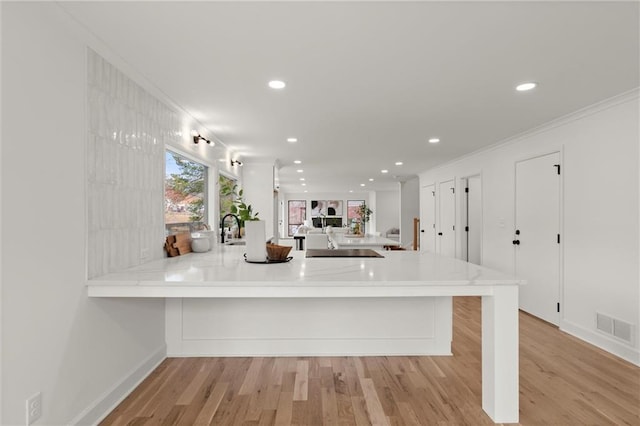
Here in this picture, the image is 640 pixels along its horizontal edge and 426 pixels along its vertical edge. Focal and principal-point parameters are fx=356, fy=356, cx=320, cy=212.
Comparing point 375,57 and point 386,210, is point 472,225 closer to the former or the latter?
point 375,57

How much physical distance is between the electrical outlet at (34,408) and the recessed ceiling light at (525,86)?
361 cm

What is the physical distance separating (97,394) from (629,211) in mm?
4216

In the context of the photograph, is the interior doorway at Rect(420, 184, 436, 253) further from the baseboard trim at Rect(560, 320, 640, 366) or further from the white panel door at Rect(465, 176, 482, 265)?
the baseboard trim at Rect(560, 320, 640, 366)

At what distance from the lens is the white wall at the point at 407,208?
35.5 ft

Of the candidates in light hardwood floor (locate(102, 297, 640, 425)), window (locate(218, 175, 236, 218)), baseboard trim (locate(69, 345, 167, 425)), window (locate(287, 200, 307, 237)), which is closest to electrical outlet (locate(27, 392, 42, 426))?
baseboard trim (locate(69, 345, 167, 425))

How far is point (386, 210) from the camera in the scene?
14.7 meters

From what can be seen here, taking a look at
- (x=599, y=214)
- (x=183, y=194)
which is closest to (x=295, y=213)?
(x=183, y=194)

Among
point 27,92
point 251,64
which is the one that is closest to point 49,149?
point 27,92

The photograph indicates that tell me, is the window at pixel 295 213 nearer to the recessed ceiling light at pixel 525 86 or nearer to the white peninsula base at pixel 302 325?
the white peninsula base at pixel 302 325

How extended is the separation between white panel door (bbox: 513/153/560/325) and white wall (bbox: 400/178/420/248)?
6.15m

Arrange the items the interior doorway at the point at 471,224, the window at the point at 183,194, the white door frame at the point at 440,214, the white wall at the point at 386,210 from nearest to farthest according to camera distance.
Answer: the window at the point at 183,194
the interior doorway at the point at 471,224
the white door frame at the point at 440,214
the white wall at the point at 386,210

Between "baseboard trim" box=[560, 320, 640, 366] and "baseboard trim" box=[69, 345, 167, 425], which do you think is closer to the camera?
"baseboard trim" box=[69, 345, 167, 425]

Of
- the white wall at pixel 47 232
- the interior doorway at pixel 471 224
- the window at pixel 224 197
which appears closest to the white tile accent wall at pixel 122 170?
the white wall at pixel 47 232

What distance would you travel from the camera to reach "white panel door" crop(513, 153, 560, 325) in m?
3.95
